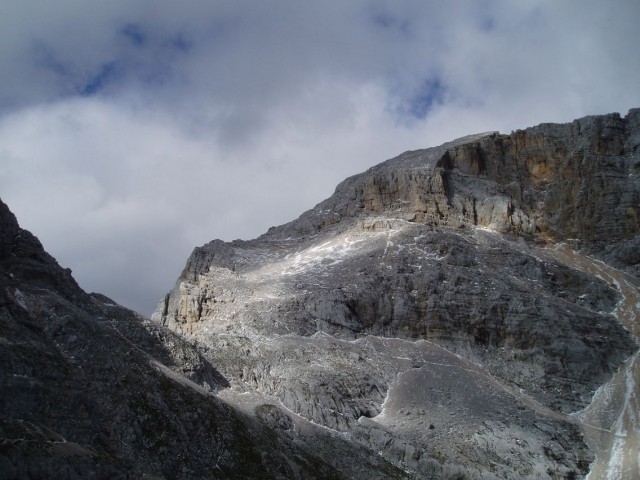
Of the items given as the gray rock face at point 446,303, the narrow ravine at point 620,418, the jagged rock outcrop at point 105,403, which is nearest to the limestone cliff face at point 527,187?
the gray rock face at point 446,303

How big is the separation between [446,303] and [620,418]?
29.0 meters

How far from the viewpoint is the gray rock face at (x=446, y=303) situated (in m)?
73.8

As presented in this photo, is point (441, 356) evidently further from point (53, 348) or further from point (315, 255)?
point (53, 348)

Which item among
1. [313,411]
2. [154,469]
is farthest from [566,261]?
[154,469]

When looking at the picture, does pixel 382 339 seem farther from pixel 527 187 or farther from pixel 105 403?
pixel 527 187

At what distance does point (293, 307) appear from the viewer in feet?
313

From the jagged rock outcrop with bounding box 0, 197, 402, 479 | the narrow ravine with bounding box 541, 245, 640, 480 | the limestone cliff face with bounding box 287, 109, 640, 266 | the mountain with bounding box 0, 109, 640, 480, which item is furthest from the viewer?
the limestone cliff face with bounding box 287, 109, 640, 266

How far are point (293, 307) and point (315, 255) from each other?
2005 cm

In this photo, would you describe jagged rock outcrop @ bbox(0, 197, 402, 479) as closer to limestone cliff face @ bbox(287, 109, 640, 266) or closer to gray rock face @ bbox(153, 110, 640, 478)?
gray rock face @ bbox(153, 110, 640, 478)

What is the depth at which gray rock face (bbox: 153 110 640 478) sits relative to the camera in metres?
73.8

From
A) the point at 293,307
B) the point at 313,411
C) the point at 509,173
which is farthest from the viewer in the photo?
the point at 509,173

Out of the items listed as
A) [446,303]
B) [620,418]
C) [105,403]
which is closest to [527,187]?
[446,303]

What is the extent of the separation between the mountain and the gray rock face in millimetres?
323

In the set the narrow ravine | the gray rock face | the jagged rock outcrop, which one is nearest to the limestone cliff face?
the gray rock face
